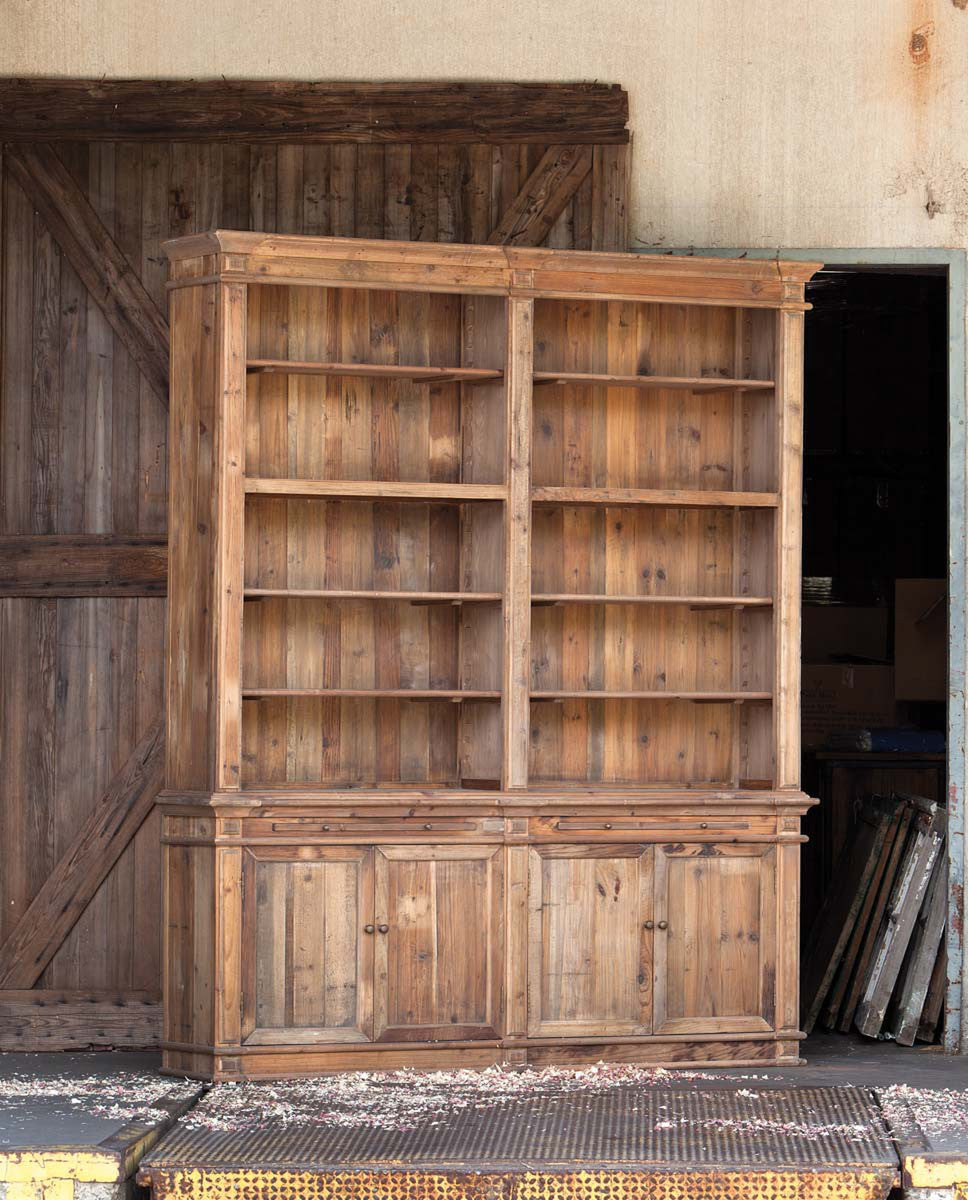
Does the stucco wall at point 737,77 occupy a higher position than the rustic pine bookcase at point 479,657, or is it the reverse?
the stucco wall at point 737,77

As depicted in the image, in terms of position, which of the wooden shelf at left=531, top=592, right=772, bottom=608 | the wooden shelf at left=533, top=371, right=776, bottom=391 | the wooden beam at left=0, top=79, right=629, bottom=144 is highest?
the wooden beam at left=0, top=79, right=629, bottom=144

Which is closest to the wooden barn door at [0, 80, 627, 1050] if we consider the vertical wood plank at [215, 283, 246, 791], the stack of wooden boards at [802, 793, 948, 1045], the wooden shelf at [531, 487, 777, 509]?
the vertical wood plank at [215, 283, 246, 791]

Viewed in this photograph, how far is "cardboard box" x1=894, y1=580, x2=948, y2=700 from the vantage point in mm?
8391

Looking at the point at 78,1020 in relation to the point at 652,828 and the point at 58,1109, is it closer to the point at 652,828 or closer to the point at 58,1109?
the point at 58,1109

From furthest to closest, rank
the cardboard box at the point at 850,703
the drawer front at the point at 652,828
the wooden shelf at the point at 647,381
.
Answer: the cardboard box at the point at 850,703, the wooden shelf at the point at 647,381, the drawer front at the point at 652,828

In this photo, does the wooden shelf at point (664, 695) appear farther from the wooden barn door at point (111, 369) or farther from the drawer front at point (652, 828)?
the wooden barn door at point (111, 369)

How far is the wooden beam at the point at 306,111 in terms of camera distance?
245 inches

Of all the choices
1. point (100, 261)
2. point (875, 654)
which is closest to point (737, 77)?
point (100, 261)

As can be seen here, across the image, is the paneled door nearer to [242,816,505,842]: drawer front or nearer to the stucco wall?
[242,816,505,842]: drawer front

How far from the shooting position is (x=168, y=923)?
5609 millimetres

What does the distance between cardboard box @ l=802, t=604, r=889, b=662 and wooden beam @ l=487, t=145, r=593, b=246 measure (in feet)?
15.2

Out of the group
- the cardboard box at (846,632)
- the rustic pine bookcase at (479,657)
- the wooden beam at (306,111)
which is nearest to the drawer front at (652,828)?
the rustic pine bookcase at (479,657)

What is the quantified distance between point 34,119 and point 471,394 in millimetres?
1978

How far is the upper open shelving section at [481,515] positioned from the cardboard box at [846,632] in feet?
14.1
